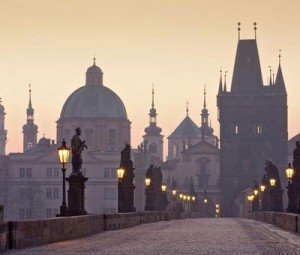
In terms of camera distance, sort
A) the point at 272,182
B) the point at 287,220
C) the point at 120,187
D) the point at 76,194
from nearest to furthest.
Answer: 1. the point at 76,194
2. the point at 287,220
3. the point at 120,187
4. the point at 272,182

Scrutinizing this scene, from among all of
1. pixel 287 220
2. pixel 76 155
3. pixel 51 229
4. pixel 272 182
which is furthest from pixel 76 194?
pixel 272 182

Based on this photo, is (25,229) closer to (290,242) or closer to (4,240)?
(4,240)

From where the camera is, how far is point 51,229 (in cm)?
3584

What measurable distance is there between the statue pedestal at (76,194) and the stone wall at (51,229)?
0.92 m

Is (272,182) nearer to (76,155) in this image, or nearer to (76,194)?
(76,155)

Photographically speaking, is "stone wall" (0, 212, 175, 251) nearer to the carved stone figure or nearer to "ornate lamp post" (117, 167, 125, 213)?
the carved stone figure

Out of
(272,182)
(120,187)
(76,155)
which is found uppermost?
(76,155)

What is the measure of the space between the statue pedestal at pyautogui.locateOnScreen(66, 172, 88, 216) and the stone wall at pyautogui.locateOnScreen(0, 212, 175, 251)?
0.92m

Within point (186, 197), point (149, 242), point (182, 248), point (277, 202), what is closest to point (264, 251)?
point (182, 248)

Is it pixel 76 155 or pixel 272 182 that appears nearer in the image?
pixel 76 155

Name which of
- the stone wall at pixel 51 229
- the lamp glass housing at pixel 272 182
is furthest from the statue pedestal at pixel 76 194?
the lamp glass housing at pixel 272 182

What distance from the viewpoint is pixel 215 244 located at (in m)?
34.5

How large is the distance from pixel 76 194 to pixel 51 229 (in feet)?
42.4

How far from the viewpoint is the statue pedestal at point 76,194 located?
47969 millimetres
